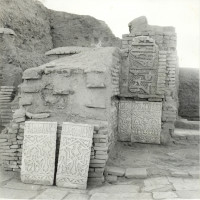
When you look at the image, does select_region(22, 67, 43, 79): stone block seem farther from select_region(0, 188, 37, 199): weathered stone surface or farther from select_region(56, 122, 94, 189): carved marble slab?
select_region(0, 188, 37, 199): weathered stone surface

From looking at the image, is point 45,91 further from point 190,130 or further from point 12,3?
point 12,3

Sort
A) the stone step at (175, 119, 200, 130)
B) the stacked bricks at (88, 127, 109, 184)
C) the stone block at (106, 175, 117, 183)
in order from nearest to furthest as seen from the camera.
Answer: the stacked bricks at (88, 127, 109, 184), the stone block at (106, 175, 117, 183), the stone step at (175, 119, 200, 130)

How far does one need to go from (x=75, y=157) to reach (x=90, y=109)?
0.87 m

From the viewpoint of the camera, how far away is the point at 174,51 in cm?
625

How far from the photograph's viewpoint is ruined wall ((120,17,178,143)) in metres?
6.14

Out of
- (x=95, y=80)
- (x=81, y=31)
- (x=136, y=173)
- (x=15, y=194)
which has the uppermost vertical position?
(x=81, y=31)

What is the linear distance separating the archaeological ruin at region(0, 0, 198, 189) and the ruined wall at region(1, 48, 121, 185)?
0.02 meters

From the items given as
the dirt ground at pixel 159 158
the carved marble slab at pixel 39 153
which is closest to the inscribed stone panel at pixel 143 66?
the dirt ground at pixel 159 158

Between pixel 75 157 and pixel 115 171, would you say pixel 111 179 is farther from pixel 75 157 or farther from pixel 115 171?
pixel 75 157

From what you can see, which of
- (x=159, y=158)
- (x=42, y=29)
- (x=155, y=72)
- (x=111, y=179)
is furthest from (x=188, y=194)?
(x=42, y=29)

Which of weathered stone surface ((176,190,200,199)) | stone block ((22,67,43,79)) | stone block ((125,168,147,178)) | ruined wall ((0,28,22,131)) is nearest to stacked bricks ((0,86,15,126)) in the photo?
ruined wall ((0,28,22,131))

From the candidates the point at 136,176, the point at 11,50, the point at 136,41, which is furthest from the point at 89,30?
the point at 136,176

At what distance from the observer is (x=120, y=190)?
165 inches

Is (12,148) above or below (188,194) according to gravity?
above
